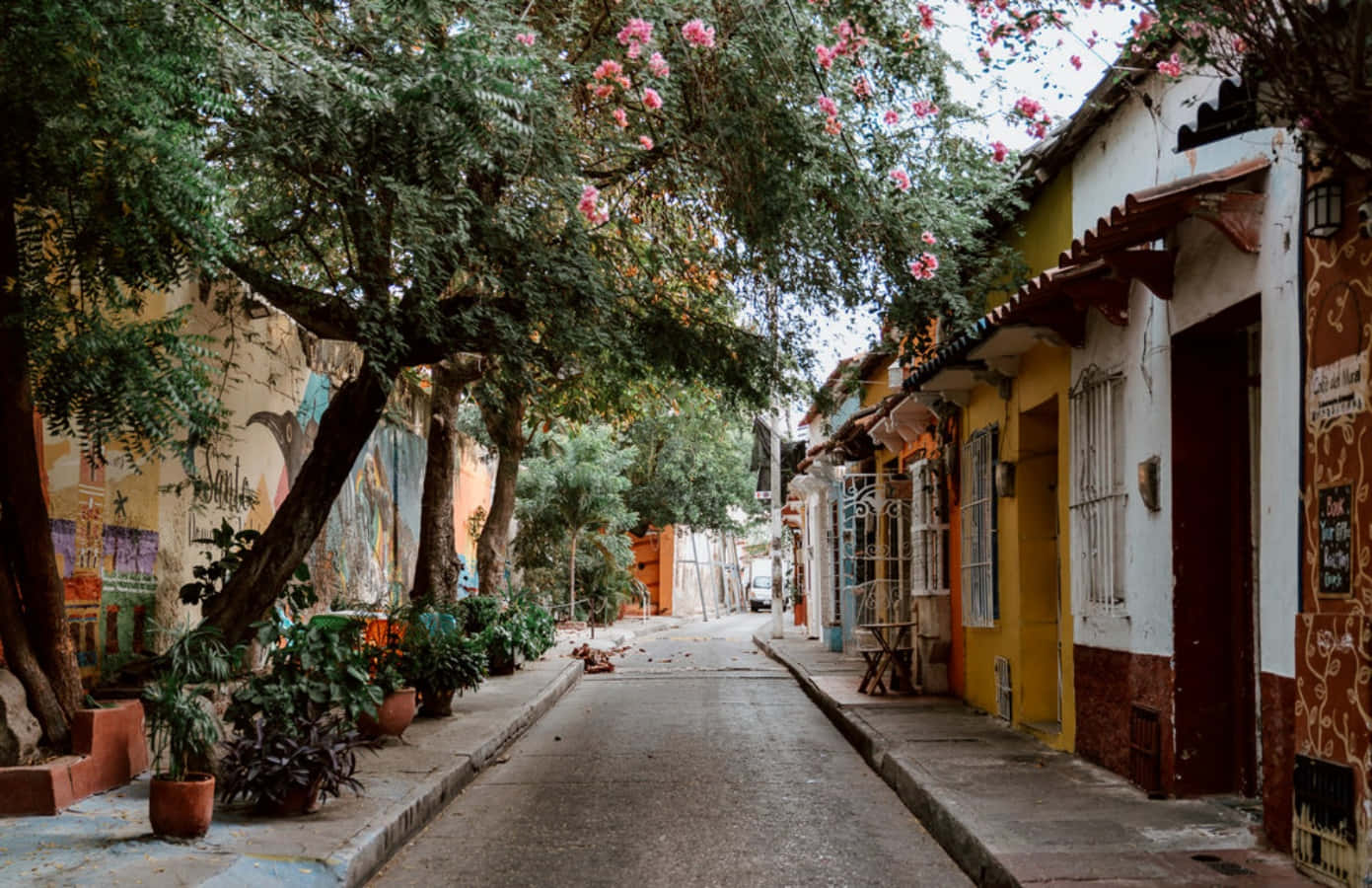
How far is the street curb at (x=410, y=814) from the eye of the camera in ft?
21.9

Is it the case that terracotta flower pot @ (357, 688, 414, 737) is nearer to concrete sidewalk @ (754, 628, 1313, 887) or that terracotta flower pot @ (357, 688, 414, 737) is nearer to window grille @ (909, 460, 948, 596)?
concrete sidewalk @ (754, 628, 1313, 887)

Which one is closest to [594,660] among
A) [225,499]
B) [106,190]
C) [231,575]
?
[225,499]

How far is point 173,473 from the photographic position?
409 inches

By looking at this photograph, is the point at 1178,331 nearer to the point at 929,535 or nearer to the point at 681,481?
the point at 929,535

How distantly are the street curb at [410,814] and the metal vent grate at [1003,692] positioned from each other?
4821 millimetres

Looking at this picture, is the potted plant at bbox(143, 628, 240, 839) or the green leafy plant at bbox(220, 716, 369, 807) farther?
the green leafy plant at bbox(220, 716, 369, 807)

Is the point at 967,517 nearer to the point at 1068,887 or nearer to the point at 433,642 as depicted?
the point at 433,642

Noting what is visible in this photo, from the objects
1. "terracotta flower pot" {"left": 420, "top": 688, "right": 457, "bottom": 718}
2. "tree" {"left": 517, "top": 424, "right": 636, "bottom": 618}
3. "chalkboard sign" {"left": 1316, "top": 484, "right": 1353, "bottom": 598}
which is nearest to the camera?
"chalkboard sign" {"left": 1316, "top": 484, "right": 1353, "bottom": 598}

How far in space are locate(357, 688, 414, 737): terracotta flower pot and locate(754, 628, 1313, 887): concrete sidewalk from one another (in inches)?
157

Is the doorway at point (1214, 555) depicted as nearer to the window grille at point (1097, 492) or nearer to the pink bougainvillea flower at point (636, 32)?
the window grille at point (1097, 492)

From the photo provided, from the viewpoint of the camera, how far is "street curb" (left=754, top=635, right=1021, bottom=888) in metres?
6.60

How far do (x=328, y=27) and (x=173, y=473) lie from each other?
3916mm

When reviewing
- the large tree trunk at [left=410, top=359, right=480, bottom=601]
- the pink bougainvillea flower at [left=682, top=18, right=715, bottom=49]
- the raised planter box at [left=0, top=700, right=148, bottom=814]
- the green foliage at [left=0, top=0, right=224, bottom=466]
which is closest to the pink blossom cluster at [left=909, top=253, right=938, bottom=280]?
the pink bougainvillea flower at [left=682, top=18, right=715, bottom=49]

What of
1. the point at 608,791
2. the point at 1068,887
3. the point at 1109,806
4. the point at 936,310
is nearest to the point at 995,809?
the point at 1109,806
